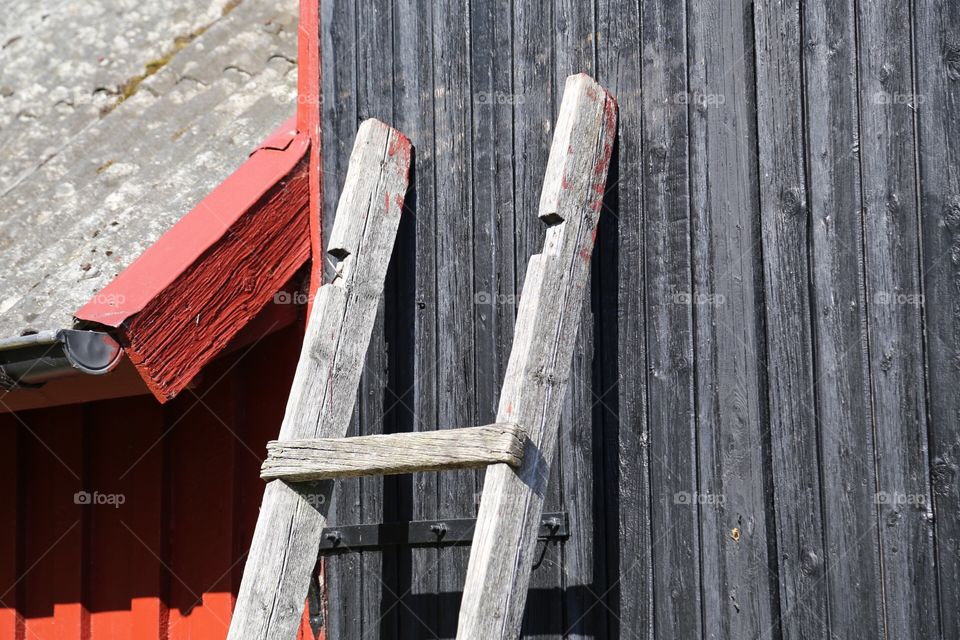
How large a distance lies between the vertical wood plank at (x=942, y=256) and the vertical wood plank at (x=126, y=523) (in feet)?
8.00

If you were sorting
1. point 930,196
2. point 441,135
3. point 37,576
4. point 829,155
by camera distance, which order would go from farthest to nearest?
point 37,576 < point 441,135 < point 829,155 < point 930,196

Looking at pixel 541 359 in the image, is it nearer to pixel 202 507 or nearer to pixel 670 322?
pixel 670 322

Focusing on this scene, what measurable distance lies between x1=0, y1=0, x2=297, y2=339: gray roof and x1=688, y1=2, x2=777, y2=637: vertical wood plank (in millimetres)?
1728

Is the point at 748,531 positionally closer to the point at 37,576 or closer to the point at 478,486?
the point at 478,486

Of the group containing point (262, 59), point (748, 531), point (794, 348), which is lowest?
point (748, 531)

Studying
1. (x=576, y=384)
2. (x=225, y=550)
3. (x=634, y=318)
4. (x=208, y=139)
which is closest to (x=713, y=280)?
(x=634, y=318)

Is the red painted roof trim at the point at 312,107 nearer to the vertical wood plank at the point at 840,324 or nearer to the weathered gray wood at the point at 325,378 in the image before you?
the weathered gray wood at the point at 325,378

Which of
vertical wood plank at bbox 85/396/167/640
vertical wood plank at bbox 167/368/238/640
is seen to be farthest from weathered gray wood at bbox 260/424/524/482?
vertical wood plank at bbox 85/396/167/640

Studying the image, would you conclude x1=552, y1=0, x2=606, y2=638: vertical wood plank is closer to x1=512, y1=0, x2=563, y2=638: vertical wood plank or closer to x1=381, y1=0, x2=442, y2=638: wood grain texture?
x1=512, y1=0, x2=563, y2=638: vertical wood plank

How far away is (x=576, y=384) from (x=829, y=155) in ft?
2.74

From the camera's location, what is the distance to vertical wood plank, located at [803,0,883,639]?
2268mm

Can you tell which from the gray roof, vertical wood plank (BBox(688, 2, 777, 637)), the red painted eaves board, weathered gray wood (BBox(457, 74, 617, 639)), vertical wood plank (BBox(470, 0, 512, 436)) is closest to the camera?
weathered gray wood (BBox(457, 74, 617, 639))

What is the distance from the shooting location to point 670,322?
2.63 metres

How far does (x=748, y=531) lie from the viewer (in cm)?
243
